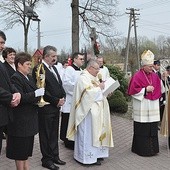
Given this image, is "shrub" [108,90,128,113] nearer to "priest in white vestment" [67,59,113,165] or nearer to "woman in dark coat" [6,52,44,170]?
"priest in white vestment" [67,59,113,165]

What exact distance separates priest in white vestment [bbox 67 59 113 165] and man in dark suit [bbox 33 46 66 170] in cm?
36

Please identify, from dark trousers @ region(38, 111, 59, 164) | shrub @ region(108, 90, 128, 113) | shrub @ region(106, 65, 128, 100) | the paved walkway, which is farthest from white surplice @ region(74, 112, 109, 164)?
shrub @ region(106, 65, 128, 100)

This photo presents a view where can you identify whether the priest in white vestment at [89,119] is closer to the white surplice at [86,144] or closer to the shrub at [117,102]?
the white surplice at [86,144]

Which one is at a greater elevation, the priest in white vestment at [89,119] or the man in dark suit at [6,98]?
the man in dark suit at [6,98]

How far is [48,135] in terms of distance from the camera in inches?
208

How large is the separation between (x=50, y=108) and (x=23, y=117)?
1.16 m

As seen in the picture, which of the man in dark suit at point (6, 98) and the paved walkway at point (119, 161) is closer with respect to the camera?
the man in dark suit at point (6, 98)

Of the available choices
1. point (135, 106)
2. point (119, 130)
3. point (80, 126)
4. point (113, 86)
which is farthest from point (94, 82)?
point (119, 130)

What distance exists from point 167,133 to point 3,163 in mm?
3326

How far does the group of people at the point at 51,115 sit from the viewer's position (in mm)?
4129

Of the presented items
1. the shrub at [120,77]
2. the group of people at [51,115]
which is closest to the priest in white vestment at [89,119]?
the group of people at [51,115]

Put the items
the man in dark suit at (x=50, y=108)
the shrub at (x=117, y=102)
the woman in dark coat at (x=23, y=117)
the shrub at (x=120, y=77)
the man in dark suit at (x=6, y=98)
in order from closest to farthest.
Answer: the man in dark suit at (x=6, y=98), the woman in dark coat at (x=23, y=117), the man in dark suit at (x=50, y=108), the shrub at (x=117, y=102), the shrub at (x=120, y=77)

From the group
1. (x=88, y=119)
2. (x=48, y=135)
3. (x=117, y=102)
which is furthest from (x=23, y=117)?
(x=117, y=102)

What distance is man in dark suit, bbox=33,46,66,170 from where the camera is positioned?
5.19 metres
